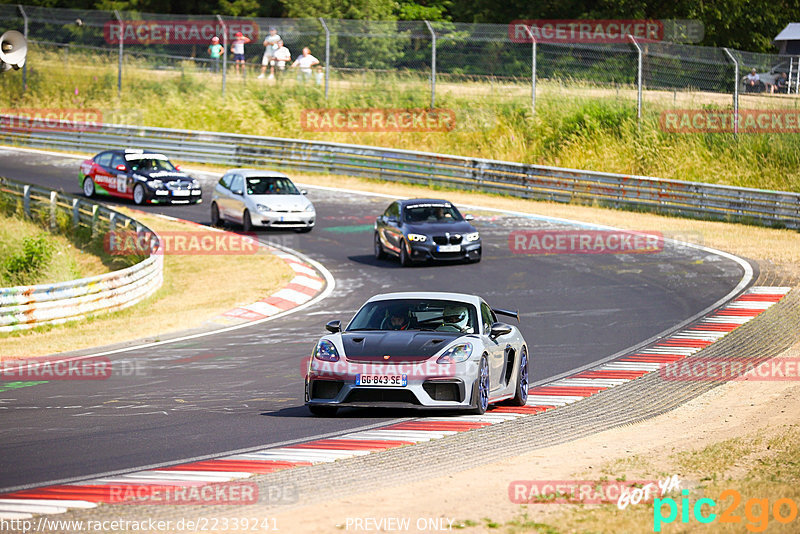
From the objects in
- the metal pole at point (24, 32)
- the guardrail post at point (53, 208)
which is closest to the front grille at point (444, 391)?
the guardrail post at point (53, 208)

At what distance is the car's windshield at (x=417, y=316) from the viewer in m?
11.9

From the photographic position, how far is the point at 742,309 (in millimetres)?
19328

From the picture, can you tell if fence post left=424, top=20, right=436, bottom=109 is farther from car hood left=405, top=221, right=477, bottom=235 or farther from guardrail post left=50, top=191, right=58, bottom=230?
car hood left=405, top=221, right=477, bottom=235

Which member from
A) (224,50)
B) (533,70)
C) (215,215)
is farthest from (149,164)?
(533,70)

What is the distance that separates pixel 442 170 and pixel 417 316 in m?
23.6

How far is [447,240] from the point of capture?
24422mm

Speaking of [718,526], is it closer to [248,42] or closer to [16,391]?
[16,391]

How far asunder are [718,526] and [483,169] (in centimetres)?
2838

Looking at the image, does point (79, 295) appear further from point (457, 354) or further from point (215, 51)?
point (215, 51)

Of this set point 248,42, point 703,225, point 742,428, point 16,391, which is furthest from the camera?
point 248,42

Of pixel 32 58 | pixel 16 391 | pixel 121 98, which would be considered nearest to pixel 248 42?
pixel 121 98

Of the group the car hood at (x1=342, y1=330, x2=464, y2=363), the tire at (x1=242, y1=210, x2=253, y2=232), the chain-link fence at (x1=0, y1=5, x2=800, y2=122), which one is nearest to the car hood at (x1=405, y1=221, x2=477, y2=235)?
the tire at (x1=242, y1=210, x2=253, y2=232)

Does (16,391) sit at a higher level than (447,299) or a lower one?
lower

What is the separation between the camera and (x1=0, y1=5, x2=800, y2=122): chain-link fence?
32.6 metres
